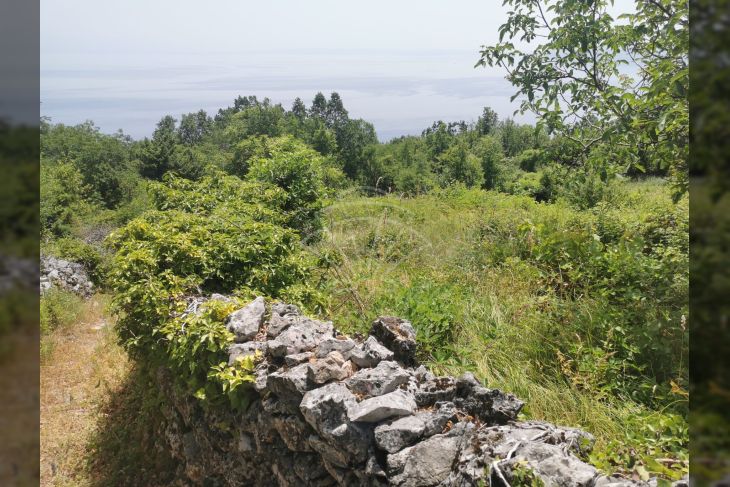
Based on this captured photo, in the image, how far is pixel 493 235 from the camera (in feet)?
24.0

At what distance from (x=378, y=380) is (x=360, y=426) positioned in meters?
0.30

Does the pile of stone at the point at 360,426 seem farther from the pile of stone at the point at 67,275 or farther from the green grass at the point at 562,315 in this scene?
the pile of stone at the point at 67,275

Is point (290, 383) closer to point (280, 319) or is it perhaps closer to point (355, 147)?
point (280, 319)

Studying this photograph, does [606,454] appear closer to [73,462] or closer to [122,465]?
[122,465]

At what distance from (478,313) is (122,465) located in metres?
3.52

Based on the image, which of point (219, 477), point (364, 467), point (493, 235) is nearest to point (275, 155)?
point (493, 235)

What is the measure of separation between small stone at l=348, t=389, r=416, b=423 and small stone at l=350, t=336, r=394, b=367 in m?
0.48

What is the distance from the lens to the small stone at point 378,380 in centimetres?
289

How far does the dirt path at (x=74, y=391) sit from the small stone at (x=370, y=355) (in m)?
3.30

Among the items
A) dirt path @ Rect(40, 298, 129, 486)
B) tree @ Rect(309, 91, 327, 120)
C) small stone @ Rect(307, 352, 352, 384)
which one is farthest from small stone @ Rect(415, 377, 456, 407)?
tree @ Rect(309, 91, 327, 120)

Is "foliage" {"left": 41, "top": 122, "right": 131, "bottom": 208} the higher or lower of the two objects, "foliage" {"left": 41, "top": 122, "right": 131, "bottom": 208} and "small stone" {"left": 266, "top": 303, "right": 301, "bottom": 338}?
the lower

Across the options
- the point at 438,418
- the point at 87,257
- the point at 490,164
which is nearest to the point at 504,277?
the point at 438,418

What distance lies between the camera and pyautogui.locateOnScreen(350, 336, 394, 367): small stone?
3221 mm

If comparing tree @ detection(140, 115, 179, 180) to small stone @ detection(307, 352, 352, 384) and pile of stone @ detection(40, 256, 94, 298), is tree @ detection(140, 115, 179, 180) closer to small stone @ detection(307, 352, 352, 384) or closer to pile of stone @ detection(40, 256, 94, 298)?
pile of stone @ detection(40, 256, 94, 298)
